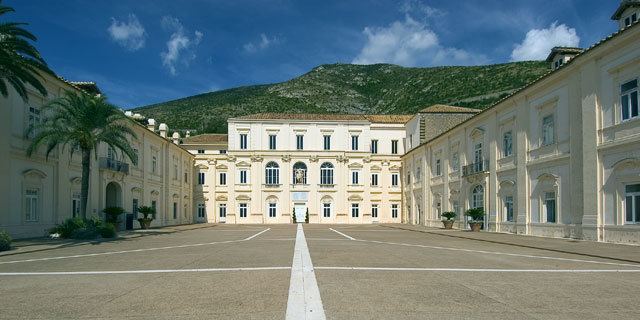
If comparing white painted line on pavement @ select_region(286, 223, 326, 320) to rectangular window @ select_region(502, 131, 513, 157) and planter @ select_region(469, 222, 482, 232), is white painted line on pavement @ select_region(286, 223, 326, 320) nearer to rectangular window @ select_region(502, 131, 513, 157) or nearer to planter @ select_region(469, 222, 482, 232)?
rectangular window @ select_region(502, 131, 513, 157)

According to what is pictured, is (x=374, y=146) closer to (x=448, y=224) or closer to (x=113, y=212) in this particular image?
(x=448, y=224)

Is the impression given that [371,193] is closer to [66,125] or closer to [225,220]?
[225,220]

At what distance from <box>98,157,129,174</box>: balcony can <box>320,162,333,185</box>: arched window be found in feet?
91.8

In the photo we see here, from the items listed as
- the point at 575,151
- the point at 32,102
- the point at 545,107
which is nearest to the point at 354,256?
the point at 575,151

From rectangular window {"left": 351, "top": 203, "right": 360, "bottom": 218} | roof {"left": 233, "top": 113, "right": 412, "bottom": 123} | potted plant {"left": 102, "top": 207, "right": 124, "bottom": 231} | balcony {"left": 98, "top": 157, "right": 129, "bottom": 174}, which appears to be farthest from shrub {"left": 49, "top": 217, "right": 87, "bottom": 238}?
rectangular window {"left": 351, "top": 203, "right": 360, "bottom": 218}

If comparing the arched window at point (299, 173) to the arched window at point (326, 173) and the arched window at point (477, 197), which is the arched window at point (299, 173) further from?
the arched window at point (477, 197)

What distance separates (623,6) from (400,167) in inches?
1548

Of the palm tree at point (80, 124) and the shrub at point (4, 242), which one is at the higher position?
the palm tree at point (80, 124)

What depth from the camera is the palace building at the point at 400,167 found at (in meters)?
20.7

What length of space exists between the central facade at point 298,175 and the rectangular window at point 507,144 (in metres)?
30.7

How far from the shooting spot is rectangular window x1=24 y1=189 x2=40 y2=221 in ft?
82.8

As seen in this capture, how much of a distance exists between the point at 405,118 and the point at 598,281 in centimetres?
5632

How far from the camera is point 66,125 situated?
1001 inches

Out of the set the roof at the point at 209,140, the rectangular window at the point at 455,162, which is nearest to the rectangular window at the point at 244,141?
the roof at the point at 209,140
